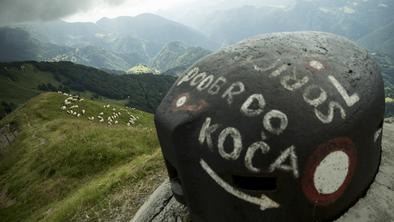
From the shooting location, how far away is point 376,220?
606 cm

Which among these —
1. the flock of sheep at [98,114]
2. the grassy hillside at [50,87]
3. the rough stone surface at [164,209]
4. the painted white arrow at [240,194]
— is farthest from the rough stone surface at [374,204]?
the grassy hillside at [50,87]

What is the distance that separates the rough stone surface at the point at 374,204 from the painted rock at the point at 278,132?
0.71ft

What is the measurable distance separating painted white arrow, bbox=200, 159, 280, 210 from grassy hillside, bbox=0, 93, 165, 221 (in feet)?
23.9

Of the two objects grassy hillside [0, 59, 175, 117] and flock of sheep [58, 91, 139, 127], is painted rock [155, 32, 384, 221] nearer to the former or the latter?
flock of sheep [58, 91, 139, 127]

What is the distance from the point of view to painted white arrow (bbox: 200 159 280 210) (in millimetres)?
5559

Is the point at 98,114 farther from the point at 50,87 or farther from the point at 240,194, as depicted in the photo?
the point at 50,87

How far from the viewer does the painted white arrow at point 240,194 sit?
5559mm

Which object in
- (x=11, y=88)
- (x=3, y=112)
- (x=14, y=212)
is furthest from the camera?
(x=11, y=88)

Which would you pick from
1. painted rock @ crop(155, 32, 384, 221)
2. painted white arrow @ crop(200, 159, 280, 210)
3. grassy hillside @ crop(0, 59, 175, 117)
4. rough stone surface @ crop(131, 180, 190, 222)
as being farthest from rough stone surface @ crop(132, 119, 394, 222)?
grassy hillside @ crop(0, 59, 175, 117)

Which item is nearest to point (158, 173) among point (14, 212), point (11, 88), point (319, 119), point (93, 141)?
point (319, 119)

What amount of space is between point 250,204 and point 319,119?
1.65 meters

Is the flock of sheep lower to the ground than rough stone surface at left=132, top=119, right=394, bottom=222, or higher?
lower

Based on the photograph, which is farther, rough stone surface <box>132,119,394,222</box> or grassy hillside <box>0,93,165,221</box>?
grassy hillside <box>0,93,165,221</box>

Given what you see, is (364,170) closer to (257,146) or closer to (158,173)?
(257,146)
